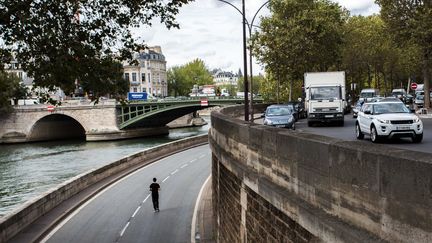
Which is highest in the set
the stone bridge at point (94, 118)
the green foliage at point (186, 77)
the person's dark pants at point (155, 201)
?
the green foliage at point (186, 77)

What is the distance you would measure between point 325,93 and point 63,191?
15.4 metres

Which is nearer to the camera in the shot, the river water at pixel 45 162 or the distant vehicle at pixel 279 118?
the distant vehicle at pixel 279 118

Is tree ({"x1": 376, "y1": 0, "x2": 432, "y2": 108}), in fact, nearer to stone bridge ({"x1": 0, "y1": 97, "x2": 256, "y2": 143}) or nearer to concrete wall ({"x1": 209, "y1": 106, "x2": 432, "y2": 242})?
concrete wall ({"x1": 209, "y1": 106, "x2": 432, "y2": 242})

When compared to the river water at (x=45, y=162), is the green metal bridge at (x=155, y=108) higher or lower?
higher

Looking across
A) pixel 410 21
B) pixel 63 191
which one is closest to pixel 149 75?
pixel 410 21

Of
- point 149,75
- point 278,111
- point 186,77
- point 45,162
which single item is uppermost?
point 149,75

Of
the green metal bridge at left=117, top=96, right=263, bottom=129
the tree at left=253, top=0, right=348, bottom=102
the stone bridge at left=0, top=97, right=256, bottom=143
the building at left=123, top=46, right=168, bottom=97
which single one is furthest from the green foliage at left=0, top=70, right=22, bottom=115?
the building at left=123, top=46, right=168, bottom=97

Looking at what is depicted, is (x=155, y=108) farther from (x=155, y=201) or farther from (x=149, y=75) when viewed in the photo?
(x=149, y=75)

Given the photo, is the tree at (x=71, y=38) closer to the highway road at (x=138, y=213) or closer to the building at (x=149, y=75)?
the highway road at (x=138, y=213)

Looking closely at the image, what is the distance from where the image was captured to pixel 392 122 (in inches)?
671

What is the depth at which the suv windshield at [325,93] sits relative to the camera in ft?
96.1

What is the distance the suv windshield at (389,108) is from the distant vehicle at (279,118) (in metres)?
9.28

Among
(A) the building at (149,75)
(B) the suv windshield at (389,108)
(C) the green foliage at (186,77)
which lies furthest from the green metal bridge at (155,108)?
→ (C) the green foliage at (186,77)

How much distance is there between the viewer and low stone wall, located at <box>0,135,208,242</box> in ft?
66.6
